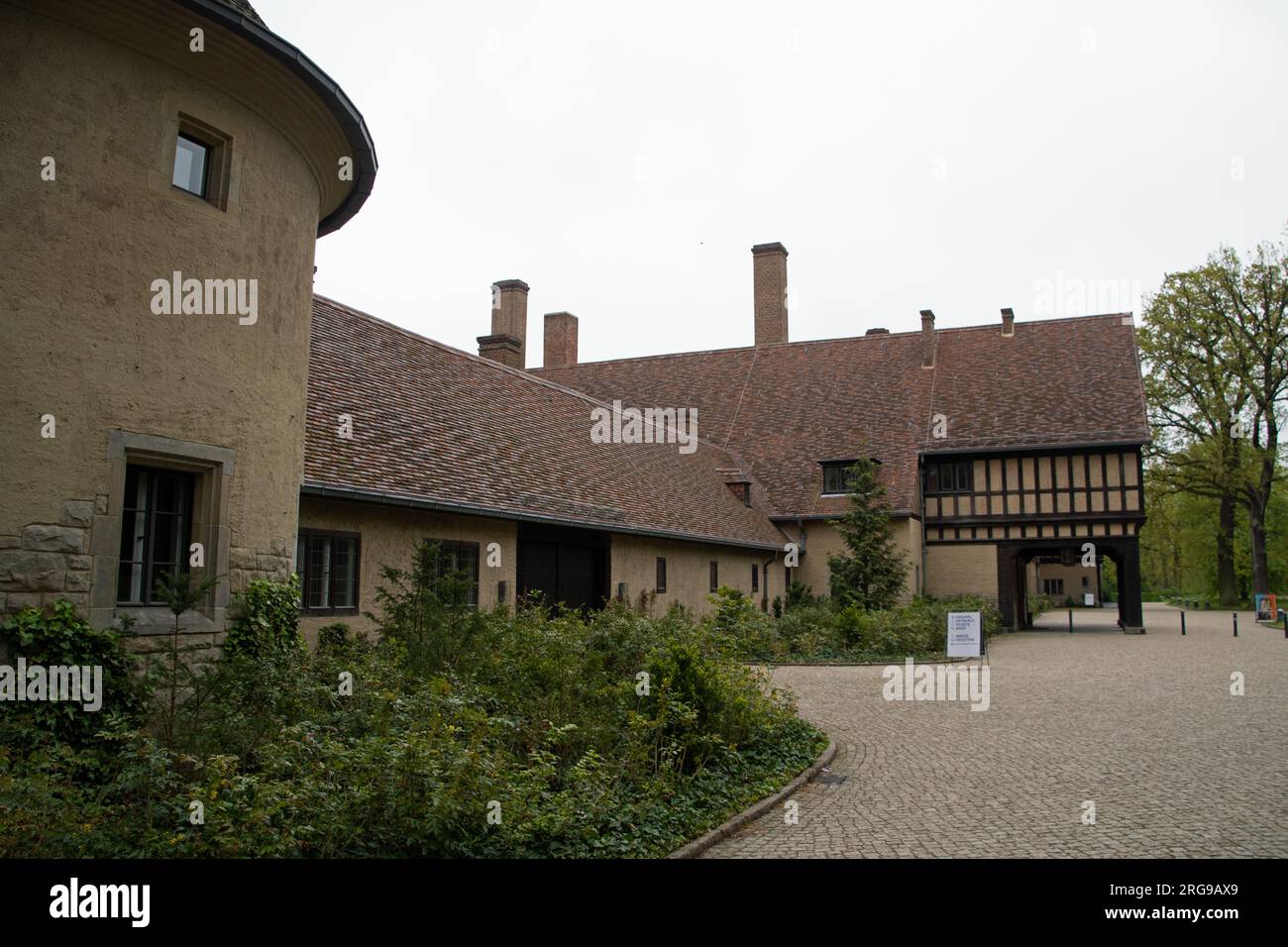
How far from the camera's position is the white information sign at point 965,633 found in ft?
59.5

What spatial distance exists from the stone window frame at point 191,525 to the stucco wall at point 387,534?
2.95 metres

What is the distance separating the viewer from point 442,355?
20.2 meters

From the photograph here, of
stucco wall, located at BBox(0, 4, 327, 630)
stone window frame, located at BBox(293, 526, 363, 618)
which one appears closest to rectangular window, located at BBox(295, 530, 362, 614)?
stone window frame, located at BBox(293, 526, 363, 618)

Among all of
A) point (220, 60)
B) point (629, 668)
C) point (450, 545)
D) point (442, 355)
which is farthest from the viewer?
point (442, 355)

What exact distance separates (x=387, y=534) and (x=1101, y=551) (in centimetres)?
2523

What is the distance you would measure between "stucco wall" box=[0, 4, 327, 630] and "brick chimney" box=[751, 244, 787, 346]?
1240 inches

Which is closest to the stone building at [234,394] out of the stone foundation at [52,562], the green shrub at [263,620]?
the stone foundation at [52,562]

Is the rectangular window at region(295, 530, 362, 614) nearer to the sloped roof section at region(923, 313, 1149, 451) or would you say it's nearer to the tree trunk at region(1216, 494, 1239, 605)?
the sloped roof section at region(923, 313, 1149, 451)

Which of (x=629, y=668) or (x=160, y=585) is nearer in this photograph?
(x=160, y=585)

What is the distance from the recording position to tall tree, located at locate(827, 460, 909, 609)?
86.2 feet
